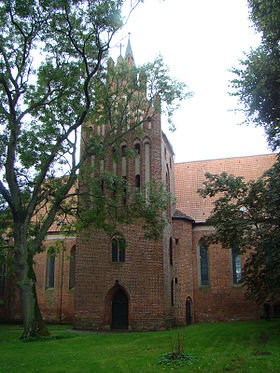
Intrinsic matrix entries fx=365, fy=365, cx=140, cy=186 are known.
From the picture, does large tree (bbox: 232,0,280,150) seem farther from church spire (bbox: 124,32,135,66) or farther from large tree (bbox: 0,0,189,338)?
church spire (bbox: 124,32,135,66)

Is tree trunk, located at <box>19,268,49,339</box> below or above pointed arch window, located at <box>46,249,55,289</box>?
below

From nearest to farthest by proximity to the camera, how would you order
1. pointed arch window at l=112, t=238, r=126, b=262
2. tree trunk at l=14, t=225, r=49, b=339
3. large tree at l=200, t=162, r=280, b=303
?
tree trunk at l=14, t=225, r=49, b=339 < large tree at l=200, t=162, r=280, b=303 < pointed arch window at l=112, t=238, r=126, b=262

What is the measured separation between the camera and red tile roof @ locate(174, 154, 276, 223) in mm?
23844

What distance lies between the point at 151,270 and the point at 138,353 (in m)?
7.78

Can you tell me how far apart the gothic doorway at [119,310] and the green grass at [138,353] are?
326 cm

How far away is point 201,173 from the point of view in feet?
85.0

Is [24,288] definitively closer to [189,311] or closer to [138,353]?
[138,353]

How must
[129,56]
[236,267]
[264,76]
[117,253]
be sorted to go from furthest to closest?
1. [129,56]
2. [236,267]
3. [117,253]
4. [264,76]

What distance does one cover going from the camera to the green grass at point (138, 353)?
822 cm

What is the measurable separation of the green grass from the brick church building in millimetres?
3398

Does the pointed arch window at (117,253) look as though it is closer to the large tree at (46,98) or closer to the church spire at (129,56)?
the large tree at (46,98)

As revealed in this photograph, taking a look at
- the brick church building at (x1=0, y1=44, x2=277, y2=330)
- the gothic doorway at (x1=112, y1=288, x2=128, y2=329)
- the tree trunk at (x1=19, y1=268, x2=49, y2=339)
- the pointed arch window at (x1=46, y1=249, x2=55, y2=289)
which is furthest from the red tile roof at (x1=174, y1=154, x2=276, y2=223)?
the tree trunk at (x1=19, y1=268, x2=49, y2=339)

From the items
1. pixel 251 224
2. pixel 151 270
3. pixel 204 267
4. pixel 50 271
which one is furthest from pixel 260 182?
pixel 50 271

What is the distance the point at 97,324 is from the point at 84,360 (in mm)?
8874
